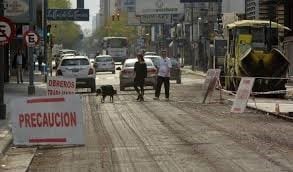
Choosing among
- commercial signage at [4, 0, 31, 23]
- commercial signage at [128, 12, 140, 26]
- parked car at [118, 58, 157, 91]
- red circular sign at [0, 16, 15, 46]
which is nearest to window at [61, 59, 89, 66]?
parked car at [118, 58, 157, 91]

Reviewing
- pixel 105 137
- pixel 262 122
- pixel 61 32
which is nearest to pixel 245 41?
pixel 262 122

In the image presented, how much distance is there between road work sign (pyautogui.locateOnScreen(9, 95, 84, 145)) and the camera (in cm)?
1418

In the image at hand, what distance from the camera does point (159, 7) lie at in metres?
101

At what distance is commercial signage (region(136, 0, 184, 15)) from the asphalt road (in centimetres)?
7709

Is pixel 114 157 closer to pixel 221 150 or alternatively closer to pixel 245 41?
pixel 221 150

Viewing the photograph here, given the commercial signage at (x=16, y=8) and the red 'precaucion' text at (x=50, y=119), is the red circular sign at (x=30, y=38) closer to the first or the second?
the commercial signage at (x=16, y=8)

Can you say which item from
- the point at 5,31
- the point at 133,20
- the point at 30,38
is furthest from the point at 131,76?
the point at 133,20

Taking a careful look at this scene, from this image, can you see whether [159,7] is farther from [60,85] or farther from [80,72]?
[60,85]

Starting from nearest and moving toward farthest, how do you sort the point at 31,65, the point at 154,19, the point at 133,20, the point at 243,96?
the point at 243,96 → the point at 31,65 → the point at 154,19 → the point at 133,20

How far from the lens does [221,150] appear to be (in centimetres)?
1384

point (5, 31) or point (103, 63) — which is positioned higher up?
point (5, 31)

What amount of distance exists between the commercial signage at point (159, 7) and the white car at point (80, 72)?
64.9 m

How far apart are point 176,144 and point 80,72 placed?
2024cm

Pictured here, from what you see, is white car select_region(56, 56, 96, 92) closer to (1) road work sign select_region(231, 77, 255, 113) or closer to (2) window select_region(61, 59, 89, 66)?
(2) window select_region(61, 59, 89, 66)
